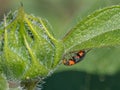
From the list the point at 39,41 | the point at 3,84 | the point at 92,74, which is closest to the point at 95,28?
the point at 39,41

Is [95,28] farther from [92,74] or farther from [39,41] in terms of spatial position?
[92,74]

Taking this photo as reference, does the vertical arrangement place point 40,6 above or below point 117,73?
above

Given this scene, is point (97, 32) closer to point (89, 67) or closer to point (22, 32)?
point (22, 32)

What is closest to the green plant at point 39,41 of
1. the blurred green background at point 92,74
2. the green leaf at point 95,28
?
the green leaf at point 95,28

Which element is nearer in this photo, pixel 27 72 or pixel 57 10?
pixel 27 72

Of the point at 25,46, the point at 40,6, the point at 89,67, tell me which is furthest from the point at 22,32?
the point at 40,6

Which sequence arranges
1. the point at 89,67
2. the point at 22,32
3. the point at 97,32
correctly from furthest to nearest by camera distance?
the point at 89,67 → the point at 97,32 → the point at 22,32

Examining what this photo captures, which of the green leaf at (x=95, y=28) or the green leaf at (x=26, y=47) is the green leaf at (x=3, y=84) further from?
the green leaf at (x=95, y=28)
